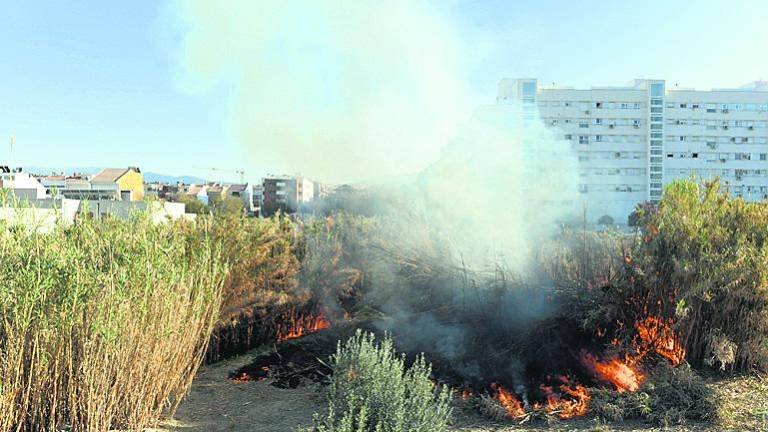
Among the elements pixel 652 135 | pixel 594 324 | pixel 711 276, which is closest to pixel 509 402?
pixel 594 324

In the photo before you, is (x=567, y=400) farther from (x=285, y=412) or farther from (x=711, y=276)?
(x=285, y=412)

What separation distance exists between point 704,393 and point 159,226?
554 centimetres

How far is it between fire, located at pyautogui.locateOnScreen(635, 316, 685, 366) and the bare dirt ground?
511 millimetres

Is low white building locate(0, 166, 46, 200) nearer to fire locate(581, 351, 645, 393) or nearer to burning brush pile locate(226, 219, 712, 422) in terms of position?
burning brush pile locate(226, 219, 712, 422)

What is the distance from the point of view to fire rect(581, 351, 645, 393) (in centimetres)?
559

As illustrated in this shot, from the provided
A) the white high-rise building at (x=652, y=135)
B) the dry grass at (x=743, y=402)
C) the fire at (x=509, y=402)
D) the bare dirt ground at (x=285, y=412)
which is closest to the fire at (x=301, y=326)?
the bare dirt ground at (x=285, y=412)

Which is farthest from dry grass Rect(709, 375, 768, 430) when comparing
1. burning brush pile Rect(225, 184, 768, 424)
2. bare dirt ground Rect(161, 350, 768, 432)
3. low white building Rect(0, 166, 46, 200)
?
low white building Rect(0, 166, 46, 200)

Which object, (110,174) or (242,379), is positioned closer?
(242,379)

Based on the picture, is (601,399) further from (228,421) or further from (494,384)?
(228,421)

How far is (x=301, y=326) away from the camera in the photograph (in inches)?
319

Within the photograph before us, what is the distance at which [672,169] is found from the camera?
65.8m

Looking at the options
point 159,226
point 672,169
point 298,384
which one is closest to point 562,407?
point 298,384

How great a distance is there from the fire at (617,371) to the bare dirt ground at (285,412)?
71cm

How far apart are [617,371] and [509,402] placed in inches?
50.5
